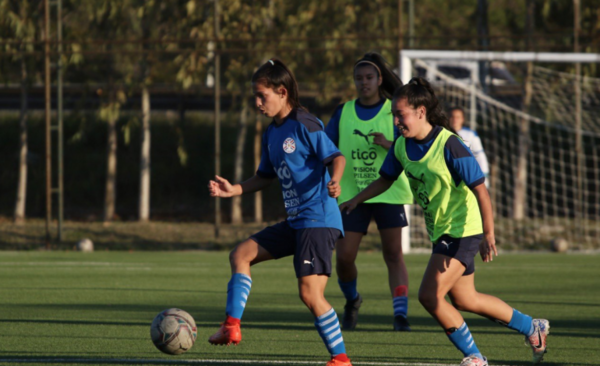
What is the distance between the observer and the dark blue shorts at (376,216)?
22.7 ft

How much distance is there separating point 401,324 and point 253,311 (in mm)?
1592

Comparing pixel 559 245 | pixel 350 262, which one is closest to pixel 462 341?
pixel 350 262

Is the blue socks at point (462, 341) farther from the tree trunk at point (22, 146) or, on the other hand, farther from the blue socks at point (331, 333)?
the tree trunk at point (22, 146)

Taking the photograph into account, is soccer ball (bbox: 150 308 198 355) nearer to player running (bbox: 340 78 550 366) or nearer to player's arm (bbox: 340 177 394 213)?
player's arm (bbox: 340 177 394 213)

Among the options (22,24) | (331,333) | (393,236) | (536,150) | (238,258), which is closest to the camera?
(331,333)

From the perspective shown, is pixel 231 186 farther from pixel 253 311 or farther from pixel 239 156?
pixel 239 156

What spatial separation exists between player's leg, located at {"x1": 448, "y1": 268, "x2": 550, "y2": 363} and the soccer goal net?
936cm

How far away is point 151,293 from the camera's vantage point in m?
9.09

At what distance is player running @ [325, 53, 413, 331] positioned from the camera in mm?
6809

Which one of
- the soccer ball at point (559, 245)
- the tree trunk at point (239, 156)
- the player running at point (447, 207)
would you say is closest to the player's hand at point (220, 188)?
the player running at point (447, 207)

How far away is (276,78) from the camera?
5168 mm

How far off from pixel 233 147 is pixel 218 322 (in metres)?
15.3

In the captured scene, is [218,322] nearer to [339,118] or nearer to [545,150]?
[339,118]

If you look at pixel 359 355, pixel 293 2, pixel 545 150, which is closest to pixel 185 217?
pixel 293 2
